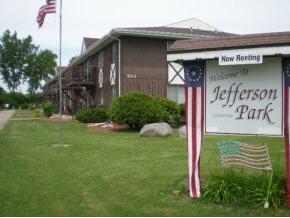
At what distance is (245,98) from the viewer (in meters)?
7.55

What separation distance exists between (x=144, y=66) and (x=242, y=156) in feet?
64.4

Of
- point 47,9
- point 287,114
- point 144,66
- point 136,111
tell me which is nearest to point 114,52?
point 144,66

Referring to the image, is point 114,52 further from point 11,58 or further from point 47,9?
point 11,58

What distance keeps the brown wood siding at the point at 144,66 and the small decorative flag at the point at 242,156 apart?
19069mm

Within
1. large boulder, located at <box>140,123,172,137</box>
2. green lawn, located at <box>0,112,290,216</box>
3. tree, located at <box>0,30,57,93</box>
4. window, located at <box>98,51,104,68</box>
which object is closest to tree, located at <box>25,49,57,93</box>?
tree, located at <box>0,30,57,93</box>

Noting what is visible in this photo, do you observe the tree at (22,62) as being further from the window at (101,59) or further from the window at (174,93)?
the window at (174,93)

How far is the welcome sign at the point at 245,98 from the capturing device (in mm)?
7332

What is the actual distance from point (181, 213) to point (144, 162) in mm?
4433

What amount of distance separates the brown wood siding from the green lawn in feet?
39.7

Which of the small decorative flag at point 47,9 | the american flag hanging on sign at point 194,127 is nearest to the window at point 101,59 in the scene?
the small decorative flag at point 47,9

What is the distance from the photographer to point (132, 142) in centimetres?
1599

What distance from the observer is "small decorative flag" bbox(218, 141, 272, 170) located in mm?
8086

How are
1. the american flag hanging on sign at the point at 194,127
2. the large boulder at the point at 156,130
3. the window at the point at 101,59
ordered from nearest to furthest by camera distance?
the american flag hanging on sign at the point at 194,127 < the large boulder at the point at 156,130 < the window at the point at 101,59

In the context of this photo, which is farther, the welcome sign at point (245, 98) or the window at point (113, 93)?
the window at point (113, 93)
